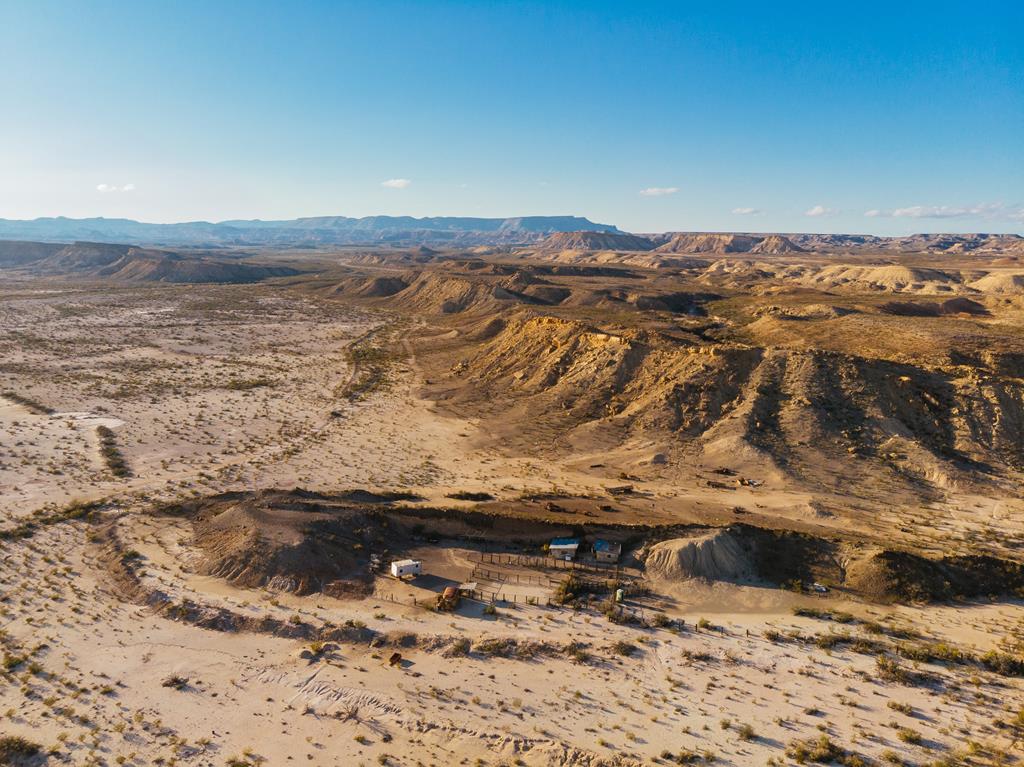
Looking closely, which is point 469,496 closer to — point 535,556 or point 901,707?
point 535,556

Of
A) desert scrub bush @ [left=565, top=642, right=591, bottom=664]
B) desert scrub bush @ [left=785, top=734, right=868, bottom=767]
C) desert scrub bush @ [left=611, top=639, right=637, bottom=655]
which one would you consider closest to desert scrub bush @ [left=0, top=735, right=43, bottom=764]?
desert scrub bush @ [left=565, top=642, right=591, bottom=664]

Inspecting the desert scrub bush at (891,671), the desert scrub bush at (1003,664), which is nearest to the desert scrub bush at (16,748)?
the desert scrub bush at (891,671)

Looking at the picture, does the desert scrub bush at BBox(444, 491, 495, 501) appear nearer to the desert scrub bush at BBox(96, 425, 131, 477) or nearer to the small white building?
the small white building

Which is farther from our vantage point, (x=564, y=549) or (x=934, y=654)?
(x=564, y=549)

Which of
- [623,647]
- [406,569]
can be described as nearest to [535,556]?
[406,569]

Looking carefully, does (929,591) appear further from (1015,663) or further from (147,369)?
(147,369)

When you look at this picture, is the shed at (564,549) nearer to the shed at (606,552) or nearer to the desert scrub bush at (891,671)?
the shed at (606,552)
